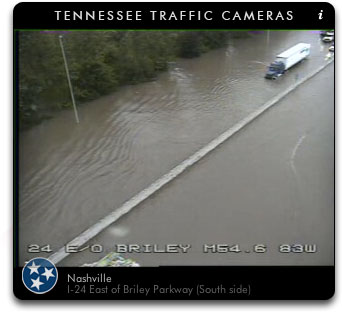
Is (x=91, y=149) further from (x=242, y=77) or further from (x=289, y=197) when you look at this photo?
(x=242, y=77)

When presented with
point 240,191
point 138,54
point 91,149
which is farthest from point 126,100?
point 240,191

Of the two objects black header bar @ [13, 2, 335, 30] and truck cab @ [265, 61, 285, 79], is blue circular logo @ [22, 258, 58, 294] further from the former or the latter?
truck cab @ [265, 61, 285, 79]

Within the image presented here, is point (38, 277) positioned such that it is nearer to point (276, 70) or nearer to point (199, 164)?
point (199, 164)

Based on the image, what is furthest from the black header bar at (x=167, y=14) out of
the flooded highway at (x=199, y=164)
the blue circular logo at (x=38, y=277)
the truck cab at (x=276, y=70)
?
the truck cab at (x=276, y=70)

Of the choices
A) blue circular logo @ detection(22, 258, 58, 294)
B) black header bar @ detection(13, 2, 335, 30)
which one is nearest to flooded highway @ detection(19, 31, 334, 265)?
blue circular logo @ detection(22, 258, 58, 294)
